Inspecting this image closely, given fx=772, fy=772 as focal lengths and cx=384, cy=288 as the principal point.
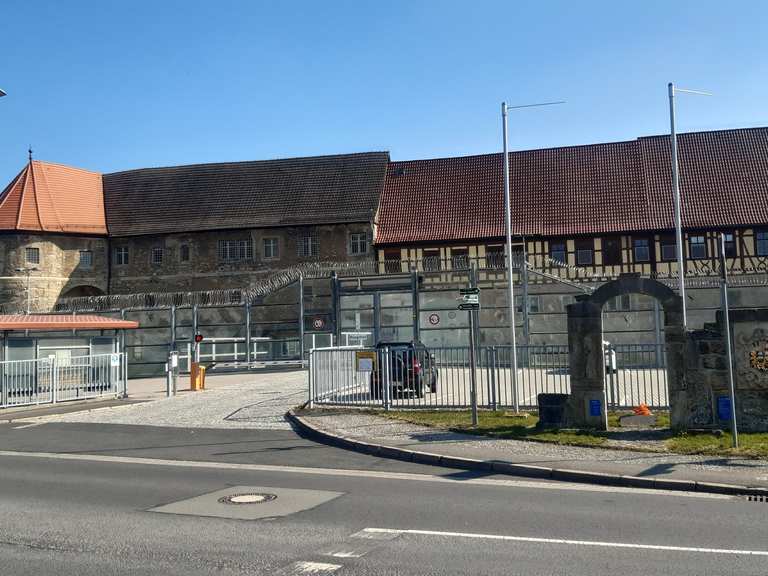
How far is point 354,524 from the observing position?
774 cm

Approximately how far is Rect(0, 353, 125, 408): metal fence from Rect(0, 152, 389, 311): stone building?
22.8 metres

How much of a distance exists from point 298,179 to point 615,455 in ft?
131

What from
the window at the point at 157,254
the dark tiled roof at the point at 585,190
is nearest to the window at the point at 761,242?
the dark tiled roof at the point at 585,190

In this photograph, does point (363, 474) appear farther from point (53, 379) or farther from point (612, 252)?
point (612, 252)

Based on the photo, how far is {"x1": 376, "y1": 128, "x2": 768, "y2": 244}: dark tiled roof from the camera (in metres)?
41.2

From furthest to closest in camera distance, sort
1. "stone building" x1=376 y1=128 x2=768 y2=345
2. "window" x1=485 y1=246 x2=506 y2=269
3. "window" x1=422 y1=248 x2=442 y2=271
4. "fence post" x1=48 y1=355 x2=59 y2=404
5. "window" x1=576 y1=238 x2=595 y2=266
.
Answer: "window" x1=576 y1=238 x2=595 y2=266 → "window" x1=422 y1=248 x2=442 y2=271 → "window" x1=485 y1=246 x2=506 y2=269 → "stone building" x1=376 y1=128 x2=768 y2=345 → "fence post" x1=48 y1=355 x2=59 y2=404

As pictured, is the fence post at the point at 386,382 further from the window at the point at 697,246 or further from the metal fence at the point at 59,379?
the window at the point at 697,246

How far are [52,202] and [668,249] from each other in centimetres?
3721

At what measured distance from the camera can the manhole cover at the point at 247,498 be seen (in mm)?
8962

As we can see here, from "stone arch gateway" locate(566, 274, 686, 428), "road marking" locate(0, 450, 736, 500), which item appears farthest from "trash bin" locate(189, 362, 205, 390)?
"stone arch gateway" locate(566, 274, 686, 428)

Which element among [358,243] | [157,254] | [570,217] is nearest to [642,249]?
[570,217]

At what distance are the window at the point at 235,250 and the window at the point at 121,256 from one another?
6.68 metres

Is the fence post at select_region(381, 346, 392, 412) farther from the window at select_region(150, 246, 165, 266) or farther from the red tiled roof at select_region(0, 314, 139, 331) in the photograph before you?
the window at select_region(150, 246, 165, 266)

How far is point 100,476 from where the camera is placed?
1102 cm
